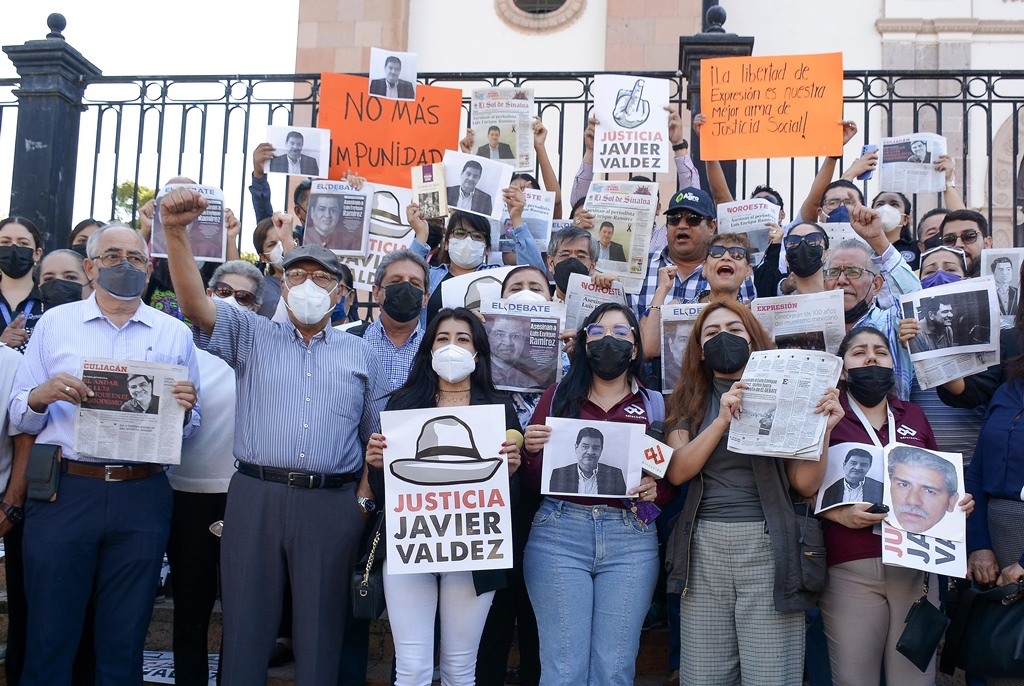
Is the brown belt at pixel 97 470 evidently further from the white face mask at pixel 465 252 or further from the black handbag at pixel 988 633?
the black handbag at pixel 988 633

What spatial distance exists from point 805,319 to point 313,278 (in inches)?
94.9

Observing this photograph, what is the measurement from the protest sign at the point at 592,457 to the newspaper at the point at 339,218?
287cm

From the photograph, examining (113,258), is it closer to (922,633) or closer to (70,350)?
(70,350)

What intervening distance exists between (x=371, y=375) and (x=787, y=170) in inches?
313

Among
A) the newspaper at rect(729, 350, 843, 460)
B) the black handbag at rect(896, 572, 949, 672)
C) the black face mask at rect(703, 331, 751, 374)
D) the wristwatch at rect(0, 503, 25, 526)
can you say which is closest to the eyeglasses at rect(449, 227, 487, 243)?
the black face mask at rect(703, 331, 751, 374)

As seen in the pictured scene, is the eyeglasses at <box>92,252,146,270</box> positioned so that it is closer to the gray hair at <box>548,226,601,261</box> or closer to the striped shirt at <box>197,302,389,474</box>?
the striped shirt at <box>197,302,389,474</box>

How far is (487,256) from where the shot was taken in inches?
242

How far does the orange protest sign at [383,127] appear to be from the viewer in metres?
7.34

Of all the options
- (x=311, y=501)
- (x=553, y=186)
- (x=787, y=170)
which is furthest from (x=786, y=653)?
(x=787, y=170)

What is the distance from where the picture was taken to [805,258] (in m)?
5.09

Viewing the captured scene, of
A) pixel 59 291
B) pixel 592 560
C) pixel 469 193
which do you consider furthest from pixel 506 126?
pixel 592 560

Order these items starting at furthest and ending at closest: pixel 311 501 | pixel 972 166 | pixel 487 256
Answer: pixel 972 166 < pixel 487 256 < pixel 311 501

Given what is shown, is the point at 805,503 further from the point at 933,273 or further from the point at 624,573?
the point at 933,273

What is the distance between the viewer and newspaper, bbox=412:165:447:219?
21.3 ft
